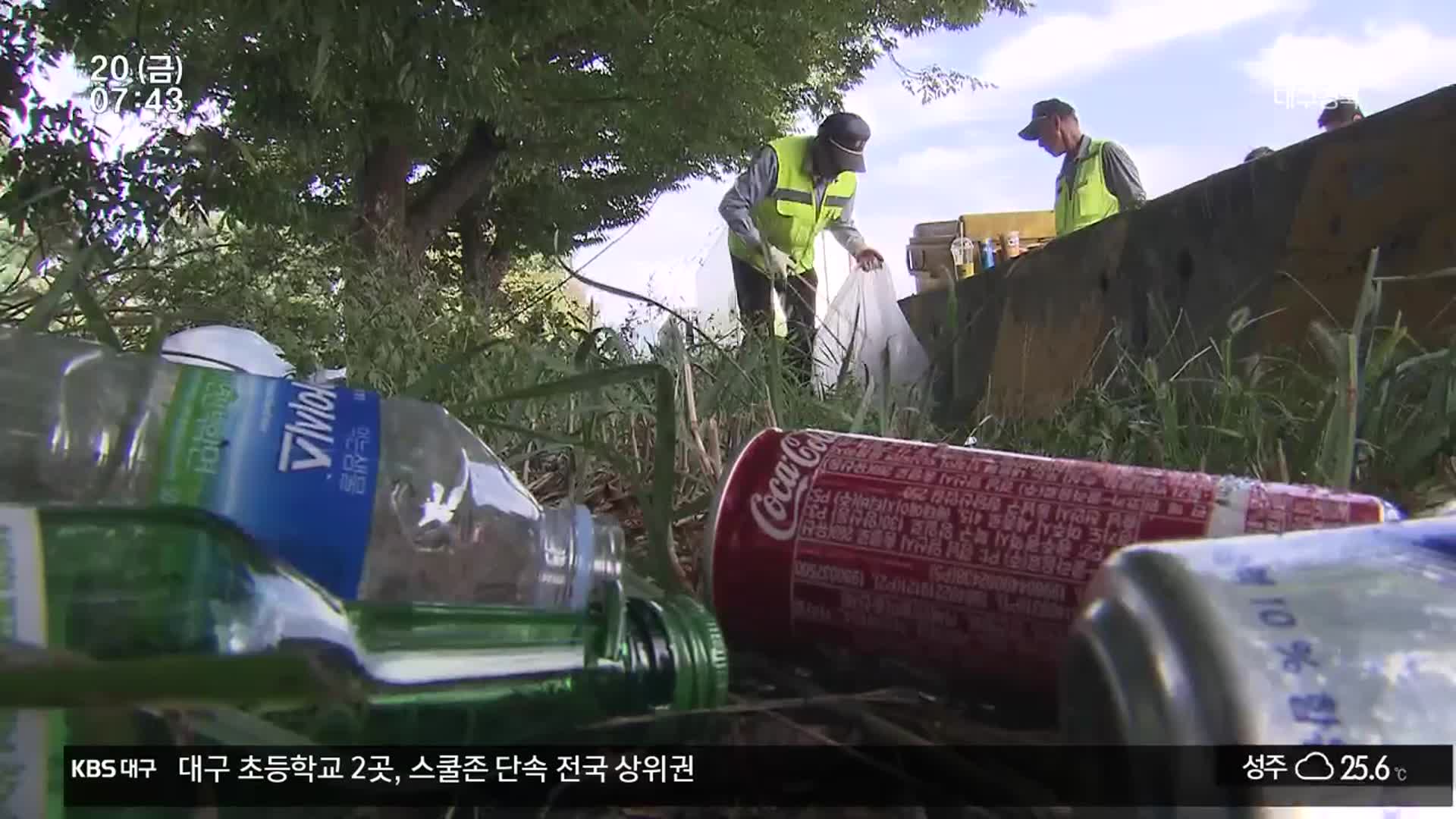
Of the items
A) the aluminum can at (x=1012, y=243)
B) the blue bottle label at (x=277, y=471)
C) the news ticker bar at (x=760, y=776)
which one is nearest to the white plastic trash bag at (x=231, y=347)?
the blue bottle label at (x=277, y=471)

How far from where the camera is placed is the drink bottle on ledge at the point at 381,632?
1.89 ft

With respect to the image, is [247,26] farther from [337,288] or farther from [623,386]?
[623,386]

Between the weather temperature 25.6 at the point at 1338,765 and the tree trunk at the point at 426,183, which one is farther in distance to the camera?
the tree trunk at the point at 426,183

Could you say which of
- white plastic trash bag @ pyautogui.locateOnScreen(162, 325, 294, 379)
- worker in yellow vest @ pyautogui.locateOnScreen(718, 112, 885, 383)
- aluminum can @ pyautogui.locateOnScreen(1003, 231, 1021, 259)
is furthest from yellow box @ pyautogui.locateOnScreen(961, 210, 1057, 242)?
white plastic trash bag @ pyautogui.locateOnScreen(162, 325, 294, 379)

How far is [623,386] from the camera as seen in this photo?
6.36 ft

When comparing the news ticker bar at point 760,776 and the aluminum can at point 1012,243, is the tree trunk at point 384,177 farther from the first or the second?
the news ticker bar at point 760,776

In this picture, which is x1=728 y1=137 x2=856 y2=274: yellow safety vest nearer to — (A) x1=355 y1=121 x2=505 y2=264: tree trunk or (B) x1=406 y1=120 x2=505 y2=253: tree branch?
(A) x1=355 y1=121 x2=505 y2=264: tree trunk

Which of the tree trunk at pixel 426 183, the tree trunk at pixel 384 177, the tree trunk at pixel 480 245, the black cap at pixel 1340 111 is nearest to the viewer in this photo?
the black cap at pixel 1340 111

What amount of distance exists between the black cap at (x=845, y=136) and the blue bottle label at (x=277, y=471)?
15.1 ft

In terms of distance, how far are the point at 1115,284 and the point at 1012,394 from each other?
541 millimetres

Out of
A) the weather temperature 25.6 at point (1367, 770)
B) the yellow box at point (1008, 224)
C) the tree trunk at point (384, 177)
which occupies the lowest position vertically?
the weather temperature 25.6 at point (1367, 770)

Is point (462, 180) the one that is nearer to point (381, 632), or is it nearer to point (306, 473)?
point (306, 473)

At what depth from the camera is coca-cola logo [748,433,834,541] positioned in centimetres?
82

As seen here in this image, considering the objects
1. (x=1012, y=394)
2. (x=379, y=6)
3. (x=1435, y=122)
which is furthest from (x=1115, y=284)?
(x=379, y=6)
